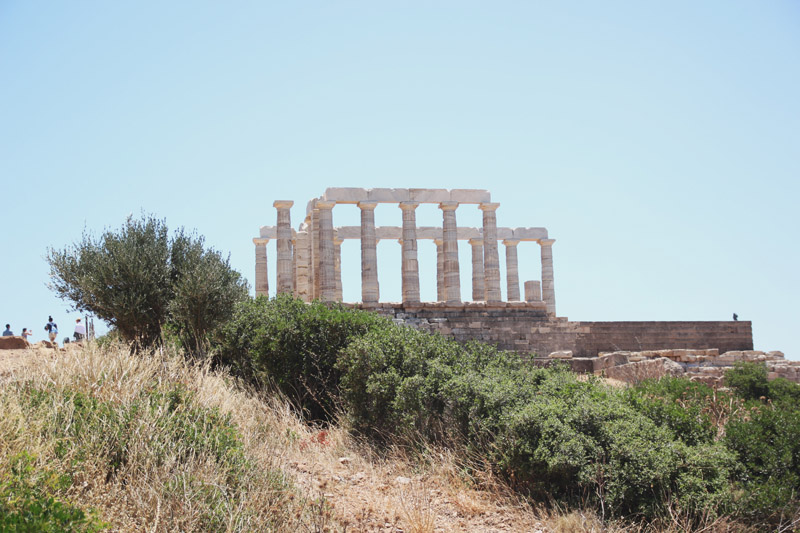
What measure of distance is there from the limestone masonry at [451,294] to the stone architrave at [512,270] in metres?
2.50

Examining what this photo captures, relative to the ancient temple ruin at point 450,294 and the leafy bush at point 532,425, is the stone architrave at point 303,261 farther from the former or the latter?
the leafy bush at point 532,425

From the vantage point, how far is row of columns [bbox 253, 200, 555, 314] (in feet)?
98.9

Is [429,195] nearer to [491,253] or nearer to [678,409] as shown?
[491,253]

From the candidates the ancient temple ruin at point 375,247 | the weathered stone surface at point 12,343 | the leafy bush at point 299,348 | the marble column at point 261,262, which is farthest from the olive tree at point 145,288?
the marble column at point 261,262

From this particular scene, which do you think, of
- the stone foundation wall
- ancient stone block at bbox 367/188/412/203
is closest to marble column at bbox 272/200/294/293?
ancient stone block at bbox 367/188/412/203

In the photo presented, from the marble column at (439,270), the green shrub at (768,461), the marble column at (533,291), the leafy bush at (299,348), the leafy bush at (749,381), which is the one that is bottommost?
the green shrub at (768,461)

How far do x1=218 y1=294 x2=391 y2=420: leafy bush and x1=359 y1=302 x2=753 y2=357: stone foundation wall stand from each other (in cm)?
1223

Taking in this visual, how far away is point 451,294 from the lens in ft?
104

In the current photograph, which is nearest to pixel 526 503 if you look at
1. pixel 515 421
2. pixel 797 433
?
pixel 515 421

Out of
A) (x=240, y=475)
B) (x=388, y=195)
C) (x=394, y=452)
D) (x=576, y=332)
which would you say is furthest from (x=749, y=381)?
(x=388, y=195)

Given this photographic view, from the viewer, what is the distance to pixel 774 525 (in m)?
10.2

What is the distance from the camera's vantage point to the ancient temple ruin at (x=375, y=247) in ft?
99.1

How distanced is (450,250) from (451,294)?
1931 mm

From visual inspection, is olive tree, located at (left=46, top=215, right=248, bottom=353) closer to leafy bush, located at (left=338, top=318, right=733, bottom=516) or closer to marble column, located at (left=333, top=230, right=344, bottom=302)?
leafy bush, located at (left=338, top=318, right=733, bottom=516)
